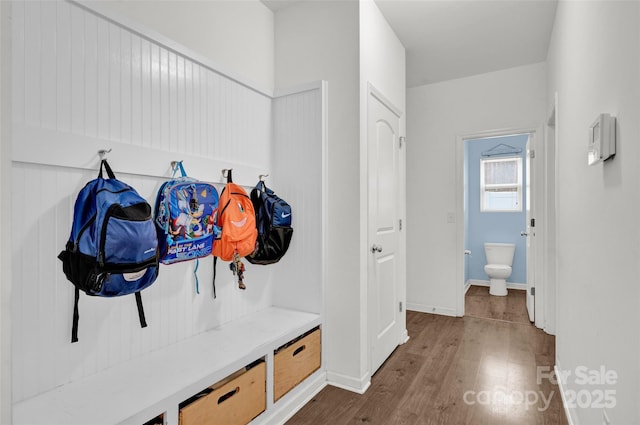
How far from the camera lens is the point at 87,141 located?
1.43 m

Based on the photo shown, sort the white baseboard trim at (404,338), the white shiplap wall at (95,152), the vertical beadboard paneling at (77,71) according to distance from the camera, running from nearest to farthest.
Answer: the white shiplap wall at (95,152)
the vertical beadboard paneling at (77,71)
the white baseboard trim at (404,338)

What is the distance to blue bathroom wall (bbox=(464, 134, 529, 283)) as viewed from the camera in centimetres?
512

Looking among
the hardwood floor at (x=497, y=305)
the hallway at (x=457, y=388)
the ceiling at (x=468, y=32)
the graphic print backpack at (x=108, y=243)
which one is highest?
the ceiling at (x=468, y=32)

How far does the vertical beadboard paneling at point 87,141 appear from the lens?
1276mm

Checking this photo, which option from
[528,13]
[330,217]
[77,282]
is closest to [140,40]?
[77,282]

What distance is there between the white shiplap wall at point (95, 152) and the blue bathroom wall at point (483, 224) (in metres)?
4.14

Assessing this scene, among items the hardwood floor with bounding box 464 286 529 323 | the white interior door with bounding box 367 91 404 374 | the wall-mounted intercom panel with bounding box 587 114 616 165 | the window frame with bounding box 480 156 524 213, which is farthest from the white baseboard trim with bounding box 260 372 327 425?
the window frame with bounding box 480 156 524 213

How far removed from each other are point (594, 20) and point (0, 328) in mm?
2101

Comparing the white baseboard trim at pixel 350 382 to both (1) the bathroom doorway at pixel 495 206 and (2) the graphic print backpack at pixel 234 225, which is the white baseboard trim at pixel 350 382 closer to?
(2) the graphic print backpack at pixel 234 225

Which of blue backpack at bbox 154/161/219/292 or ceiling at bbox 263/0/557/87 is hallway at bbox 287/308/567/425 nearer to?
blue backpack at bbox 154/161/219/292

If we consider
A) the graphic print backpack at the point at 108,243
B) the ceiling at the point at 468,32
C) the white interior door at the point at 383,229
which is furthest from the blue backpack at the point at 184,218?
the ceiling at the point at 468,32

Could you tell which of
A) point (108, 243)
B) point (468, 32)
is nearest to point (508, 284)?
point (468, 32)

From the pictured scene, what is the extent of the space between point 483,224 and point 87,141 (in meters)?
5.17

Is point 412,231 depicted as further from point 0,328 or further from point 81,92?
point 0,328
